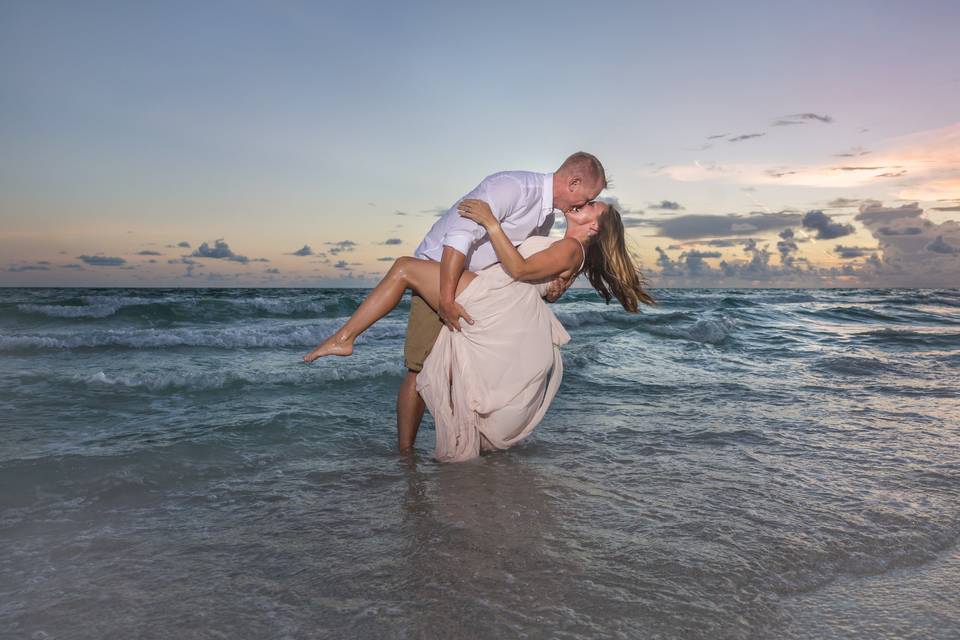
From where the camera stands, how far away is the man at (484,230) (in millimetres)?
3992

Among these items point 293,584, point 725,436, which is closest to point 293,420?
point 293,584

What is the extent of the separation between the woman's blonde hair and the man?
203 millimetres

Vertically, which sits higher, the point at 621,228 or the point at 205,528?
the point at 621,228

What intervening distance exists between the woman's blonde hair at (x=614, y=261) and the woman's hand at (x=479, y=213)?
93 centimetres

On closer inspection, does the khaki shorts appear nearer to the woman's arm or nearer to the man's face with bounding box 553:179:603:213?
the woman's arm

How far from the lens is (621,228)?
177 inches

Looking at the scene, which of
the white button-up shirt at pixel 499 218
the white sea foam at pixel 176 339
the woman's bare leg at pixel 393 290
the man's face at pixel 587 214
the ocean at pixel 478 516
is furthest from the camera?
the white sea foam at pixel 176 339

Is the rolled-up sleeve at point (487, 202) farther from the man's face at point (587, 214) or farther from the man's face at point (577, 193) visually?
the man's face at point (587, 214)

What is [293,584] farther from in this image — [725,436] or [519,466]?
[725,436]

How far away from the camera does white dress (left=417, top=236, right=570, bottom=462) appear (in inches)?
166

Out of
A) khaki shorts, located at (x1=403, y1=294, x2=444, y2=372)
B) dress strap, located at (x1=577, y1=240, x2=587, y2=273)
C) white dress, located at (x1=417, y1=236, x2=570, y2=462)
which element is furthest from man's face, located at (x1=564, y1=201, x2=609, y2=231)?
khaki shorts, located at (x1=403, y1=294, x2=444, y2=372)

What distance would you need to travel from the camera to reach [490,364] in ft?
13.8

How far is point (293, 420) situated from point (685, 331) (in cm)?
1246

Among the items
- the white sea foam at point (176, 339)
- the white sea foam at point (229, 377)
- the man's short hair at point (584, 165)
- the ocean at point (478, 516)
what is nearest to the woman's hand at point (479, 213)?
the man's short hair at point (584, 165)
